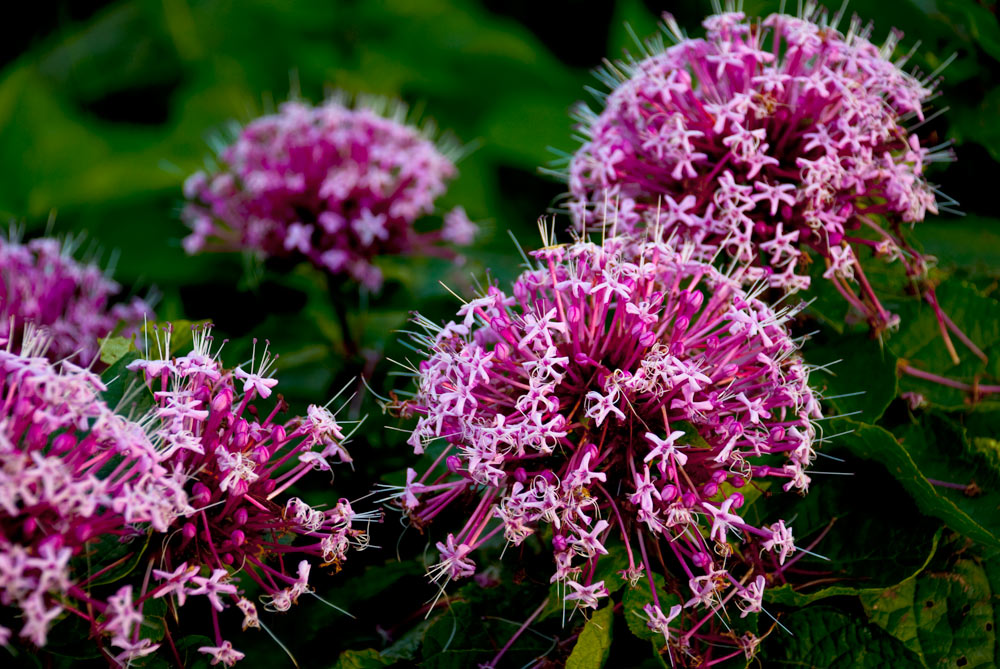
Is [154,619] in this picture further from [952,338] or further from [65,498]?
[952,338]

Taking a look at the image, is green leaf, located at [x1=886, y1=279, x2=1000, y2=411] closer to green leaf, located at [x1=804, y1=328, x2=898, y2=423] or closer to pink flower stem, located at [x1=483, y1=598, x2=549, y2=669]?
green leaf, located at [x1=804, y1=328, x2=898, y2=423]

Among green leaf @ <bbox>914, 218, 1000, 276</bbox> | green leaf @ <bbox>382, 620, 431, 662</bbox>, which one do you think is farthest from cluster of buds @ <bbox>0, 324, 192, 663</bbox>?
green leaf @ <bbox>914, 218, 1000, 276</bbox>

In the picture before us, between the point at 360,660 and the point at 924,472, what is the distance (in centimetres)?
83

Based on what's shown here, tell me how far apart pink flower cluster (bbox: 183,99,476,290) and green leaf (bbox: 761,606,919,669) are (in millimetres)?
1065

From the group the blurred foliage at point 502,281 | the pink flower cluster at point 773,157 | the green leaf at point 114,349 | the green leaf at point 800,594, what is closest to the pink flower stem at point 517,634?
the blurred foliage at point 502,281

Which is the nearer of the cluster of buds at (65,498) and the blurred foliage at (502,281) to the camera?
the cluster of buds at (65,498)

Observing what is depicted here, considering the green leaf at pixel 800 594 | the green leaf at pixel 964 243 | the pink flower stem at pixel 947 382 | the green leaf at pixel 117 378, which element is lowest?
the green leaf at pixel 117 378

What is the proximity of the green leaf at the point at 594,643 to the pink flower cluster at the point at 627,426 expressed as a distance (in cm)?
5

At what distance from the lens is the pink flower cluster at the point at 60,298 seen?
1508 millimetres

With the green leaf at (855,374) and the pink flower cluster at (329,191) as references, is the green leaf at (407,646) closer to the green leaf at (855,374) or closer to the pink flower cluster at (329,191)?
the green leaf at (855,374)

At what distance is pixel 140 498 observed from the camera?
2.56ft

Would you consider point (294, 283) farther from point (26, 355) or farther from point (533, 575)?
point (533, 575)

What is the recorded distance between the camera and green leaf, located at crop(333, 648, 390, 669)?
103 cm

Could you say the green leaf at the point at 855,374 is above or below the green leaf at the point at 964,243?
below
